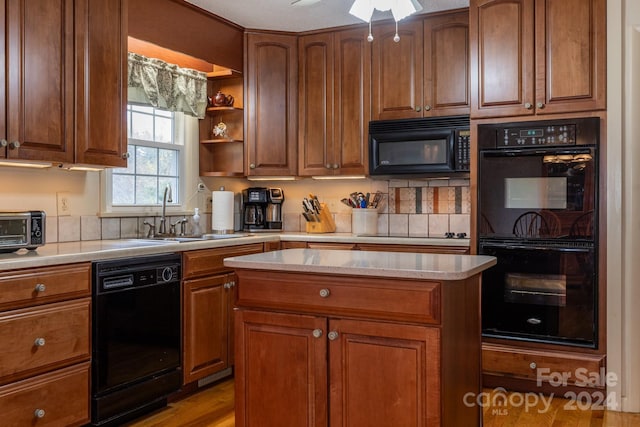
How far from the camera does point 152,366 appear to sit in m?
2.89

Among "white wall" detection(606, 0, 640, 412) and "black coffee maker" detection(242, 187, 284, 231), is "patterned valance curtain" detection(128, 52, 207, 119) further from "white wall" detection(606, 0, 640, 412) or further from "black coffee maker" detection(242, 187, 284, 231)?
"white wall" detection(606, 0, 640, 412)

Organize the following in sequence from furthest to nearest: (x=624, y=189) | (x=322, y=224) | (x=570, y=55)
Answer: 1. (x=322, y=224)
2. (x=570, y=55)
3. (x=624, y=189)

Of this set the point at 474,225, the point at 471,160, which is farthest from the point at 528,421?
the point at 471,160

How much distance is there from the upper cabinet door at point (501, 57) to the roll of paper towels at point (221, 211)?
185 cm

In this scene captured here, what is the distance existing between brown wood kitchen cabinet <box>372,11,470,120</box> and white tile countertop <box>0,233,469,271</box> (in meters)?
0.92

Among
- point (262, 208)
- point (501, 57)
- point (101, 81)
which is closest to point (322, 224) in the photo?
point (262, 208)

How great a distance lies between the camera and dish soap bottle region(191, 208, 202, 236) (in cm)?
400

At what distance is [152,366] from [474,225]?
2.04 metres

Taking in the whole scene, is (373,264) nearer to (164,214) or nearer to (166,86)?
(164,214)

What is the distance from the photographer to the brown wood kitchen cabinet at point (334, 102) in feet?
13.4

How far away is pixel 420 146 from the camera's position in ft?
12.7

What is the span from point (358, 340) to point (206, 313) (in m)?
1.53

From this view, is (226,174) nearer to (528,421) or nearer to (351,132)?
(351,132)

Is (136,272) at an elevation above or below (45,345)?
above
